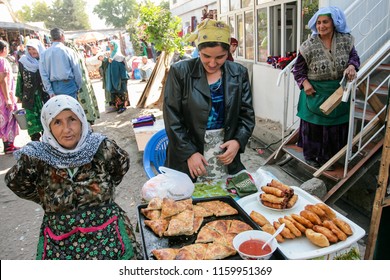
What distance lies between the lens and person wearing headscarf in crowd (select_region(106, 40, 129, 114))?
9310 mm

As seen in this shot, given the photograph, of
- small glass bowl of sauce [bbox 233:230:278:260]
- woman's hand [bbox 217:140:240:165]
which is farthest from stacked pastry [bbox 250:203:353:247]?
woman's hand [bbox 217:140:240:165]

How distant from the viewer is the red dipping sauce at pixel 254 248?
1.33 m

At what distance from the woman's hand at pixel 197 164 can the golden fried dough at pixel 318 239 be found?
0.76 meters

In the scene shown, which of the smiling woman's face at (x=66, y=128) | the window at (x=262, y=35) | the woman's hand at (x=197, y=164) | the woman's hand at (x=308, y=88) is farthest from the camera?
the window at (x=262, y=35)

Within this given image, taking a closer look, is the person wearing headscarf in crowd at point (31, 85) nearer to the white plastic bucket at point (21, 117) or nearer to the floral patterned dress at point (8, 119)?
the white plastic bucket at point (21, 117)

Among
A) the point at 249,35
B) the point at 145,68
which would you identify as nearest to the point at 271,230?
the point at 249,35

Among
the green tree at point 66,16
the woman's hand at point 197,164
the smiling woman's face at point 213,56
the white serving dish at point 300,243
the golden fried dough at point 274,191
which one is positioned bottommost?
the white serving dish at point 300,243

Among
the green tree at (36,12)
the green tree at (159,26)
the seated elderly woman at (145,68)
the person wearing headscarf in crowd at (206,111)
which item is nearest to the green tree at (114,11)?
the green tree at (36,12)

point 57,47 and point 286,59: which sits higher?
point 57,47

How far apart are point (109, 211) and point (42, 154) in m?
0.50

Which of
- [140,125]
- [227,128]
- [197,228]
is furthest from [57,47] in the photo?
[197,228]

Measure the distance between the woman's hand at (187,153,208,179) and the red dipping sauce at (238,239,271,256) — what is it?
0.69 metres

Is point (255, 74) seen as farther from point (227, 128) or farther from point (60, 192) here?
point (60, 192)
